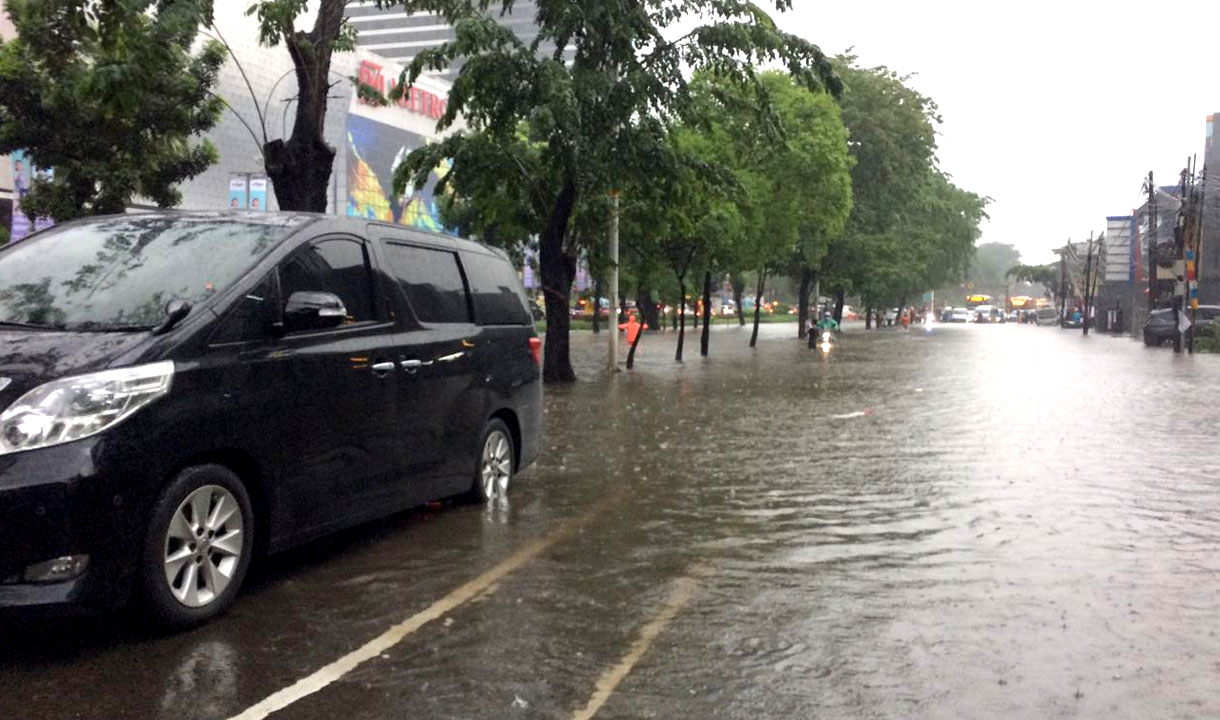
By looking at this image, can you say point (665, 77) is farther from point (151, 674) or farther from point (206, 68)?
point (151, 674)

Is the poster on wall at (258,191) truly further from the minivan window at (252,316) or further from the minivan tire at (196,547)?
the minivan tire at (196,547)

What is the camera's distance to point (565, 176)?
65.9ft

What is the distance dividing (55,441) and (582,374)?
2167cm

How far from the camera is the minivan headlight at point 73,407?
494 centimetres

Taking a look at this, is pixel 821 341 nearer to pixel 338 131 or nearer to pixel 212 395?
pixel 212 395

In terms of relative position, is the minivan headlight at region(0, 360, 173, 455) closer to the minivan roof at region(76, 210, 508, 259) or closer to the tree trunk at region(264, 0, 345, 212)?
the minivan roof at region(76, 210, 508, 259)

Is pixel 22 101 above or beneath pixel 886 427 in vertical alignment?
above

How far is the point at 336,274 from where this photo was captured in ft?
22.7

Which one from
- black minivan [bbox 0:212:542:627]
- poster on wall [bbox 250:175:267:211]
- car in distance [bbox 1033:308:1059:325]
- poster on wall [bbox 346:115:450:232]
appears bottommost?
car in distance [bbox 1033:308:1059:325]

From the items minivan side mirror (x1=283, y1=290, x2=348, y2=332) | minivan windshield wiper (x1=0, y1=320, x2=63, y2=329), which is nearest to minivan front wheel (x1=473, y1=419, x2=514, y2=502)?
minivan side mirror (x1=283, y1=290, x2=348, y2=332)

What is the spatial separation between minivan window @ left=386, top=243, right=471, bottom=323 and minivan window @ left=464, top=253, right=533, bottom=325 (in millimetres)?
208

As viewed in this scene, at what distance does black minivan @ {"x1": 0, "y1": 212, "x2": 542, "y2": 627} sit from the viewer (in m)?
4.98

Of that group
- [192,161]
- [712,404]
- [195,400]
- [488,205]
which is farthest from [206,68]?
[195,400]

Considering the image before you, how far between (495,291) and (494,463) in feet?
4.03
